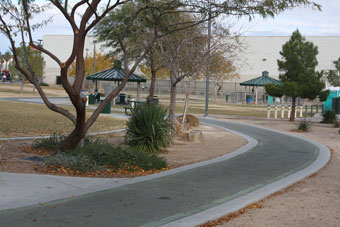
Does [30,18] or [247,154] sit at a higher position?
[30,18]

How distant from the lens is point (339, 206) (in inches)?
300

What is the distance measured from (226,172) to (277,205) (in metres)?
2.93

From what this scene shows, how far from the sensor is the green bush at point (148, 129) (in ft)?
43.7

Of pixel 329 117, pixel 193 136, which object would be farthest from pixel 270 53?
pixel 193 136

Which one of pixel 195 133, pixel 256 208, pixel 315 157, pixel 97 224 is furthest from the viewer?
pixel 195 133

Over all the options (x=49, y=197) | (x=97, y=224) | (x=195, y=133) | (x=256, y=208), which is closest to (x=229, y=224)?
(x=256, y=208)

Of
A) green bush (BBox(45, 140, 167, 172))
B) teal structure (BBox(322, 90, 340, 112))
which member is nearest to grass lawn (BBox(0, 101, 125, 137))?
green bush (BBox(45, 140, 167, 172))

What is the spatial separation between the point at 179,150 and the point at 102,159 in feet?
14.1

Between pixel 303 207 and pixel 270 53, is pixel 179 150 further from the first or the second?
pixel 270 53

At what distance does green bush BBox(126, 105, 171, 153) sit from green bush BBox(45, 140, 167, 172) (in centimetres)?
216

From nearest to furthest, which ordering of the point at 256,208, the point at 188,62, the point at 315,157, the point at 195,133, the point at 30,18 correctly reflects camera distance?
the point at 256,208
the point at 30,18
the point at 315,157
the point at 195,133
the point at 188,62

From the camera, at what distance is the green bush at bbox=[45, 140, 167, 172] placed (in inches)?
392

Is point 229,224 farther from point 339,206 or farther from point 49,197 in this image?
point 49,197

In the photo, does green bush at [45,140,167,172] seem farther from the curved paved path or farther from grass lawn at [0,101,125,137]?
grass lawn at [0,101,125,137]
